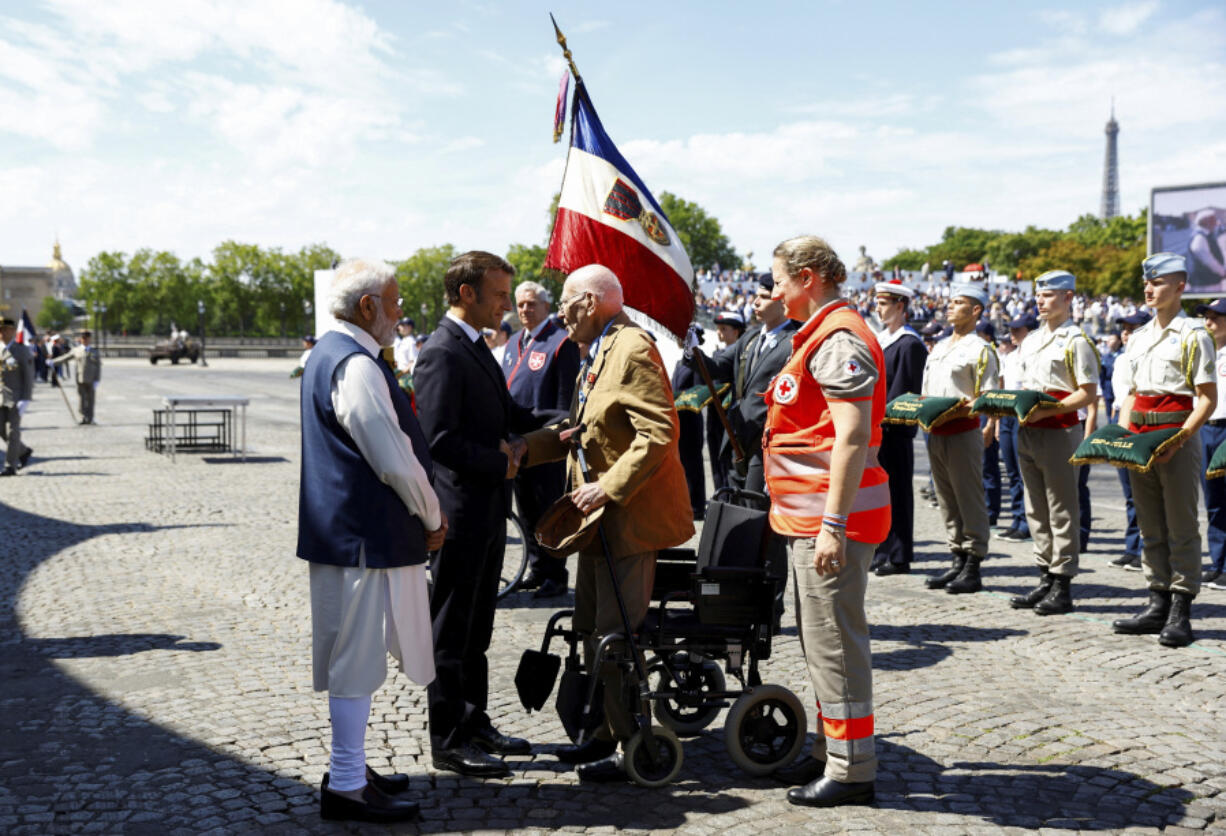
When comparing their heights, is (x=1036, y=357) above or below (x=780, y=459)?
above

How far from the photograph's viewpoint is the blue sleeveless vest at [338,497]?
11.7ft

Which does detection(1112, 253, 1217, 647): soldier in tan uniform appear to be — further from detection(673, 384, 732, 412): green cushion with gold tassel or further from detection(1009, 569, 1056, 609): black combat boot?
detection(673, 384, 732, 412): green cushion with gold tassel

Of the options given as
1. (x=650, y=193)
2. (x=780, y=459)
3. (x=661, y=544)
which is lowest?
(x=661, y=544)

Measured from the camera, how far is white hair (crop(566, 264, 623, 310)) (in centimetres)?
411

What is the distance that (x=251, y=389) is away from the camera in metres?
36.5

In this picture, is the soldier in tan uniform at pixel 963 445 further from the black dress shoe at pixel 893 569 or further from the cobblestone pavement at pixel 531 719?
the black dress shoe at pixel 893 569

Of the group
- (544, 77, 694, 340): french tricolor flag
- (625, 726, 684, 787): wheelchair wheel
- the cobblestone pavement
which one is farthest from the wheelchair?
(544, 77, 694, 340): french tricolor flag

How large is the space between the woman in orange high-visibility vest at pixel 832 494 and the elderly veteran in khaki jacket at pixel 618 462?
17.1 inches

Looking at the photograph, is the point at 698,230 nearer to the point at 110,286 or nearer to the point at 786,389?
the point at 110,286

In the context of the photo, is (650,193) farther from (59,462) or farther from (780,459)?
(59,462)

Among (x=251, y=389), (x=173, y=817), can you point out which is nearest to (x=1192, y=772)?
(x=173, y=817)

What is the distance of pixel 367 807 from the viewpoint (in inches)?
144

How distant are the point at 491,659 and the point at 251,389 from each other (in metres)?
33.0

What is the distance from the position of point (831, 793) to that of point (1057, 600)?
358 centimetres
